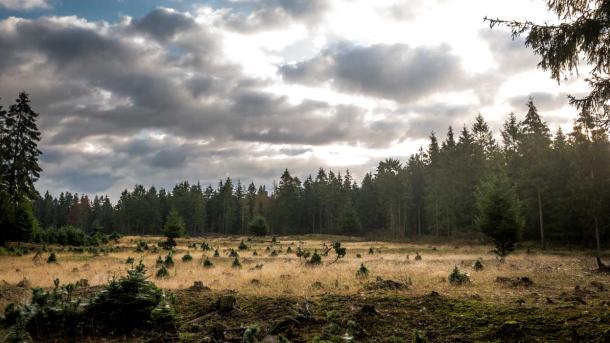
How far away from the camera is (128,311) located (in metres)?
9.55

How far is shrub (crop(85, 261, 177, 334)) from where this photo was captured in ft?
30.4

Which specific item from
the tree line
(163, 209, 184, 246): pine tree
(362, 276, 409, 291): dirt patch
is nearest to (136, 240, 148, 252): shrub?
(163, 209, 184, 246): pine tree

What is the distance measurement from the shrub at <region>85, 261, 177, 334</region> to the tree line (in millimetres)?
12151

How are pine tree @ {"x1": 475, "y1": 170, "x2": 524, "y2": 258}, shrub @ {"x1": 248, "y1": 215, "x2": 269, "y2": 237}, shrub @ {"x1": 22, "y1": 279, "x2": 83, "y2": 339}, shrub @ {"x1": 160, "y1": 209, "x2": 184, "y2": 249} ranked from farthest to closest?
1. shrub @ {"x1": 248, "y1": 215, "x2": 269, "y2": 237}
2. shrub @ {"x1": 160, "y1": 209, "x2": 184, "y2": 249}
3. pine tree @ {"x1": 475, "y1": 170, "x2": 524, "y2": 258}
4. shrub @ {"x1": 22, "y1": 279, "x2": 83, "y2": 339}

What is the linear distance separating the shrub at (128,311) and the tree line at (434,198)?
12.2 metres

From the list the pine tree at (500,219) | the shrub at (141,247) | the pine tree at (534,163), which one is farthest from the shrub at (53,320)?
the pine tree at (534,163)

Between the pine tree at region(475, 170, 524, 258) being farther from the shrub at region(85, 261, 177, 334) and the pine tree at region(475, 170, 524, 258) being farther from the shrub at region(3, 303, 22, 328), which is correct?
the shrub at region(3, 303, 22, 328)

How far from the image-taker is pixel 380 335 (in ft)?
26.0

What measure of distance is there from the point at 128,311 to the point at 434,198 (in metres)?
65.8

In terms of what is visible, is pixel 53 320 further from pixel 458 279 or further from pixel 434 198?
pixel 434 198

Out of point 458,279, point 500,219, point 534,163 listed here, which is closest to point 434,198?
point 534,163

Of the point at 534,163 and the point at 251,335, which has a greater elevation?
the point at 534,163

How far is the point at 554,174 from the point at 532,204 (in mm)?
4379

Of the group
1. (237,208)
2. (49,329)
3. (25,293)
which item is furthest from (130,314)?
(237,208)
